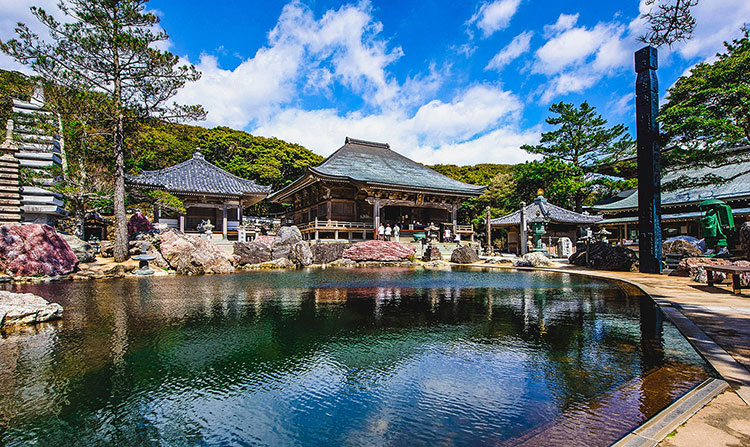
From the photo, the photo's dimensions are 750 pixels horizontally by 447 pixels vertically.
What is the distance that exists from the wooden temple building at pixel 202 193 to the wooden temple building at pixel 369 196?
12.9 ft

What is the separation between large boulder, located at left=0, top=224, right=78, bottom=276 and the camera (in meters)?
10.1

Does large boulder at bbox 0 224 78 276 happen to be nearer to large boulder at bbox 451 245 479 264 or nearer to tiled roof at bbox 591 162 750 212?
large boulder at bbox 451 245 479 264

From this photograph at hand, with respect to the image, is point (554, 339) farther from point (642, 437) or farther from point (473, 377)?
point (642, 437)

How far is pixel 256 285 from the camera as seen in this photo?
9484 mm

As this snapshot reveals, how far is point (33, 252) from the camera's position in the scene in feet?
34.2

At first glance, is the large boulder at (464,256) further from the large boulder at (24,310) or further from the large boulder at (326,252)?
the large boulder at (24,310)

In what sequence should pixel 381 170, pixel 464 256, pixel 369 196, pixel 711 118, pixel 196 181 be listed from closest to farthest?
pixel 711 118 → pixel 464 256 → pixel 196 181 → pixel 369 196 → pixel 381 170

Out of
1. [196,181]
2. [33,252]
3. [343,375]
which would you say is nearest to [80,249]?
[33,252]

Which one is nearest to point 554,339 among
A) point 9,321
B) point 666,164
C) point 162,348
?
point 162,348

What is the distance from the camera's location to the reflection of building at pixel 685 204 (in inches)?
700

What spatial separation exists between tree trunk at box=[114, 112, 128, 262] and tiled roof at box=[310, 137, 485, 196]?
9.70m

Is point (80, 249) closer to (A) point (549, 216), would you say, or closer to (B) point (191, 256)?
(B) point (191, 256)

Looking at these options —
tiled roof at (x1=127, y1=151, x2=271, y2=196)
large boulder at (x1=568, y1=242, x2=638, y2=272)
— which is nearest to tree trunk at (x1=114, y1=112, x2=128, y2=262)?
tiled roof at (x1=127, y1=151, x2=271, y2=196)

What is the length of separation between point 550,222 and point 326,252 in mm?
15518
